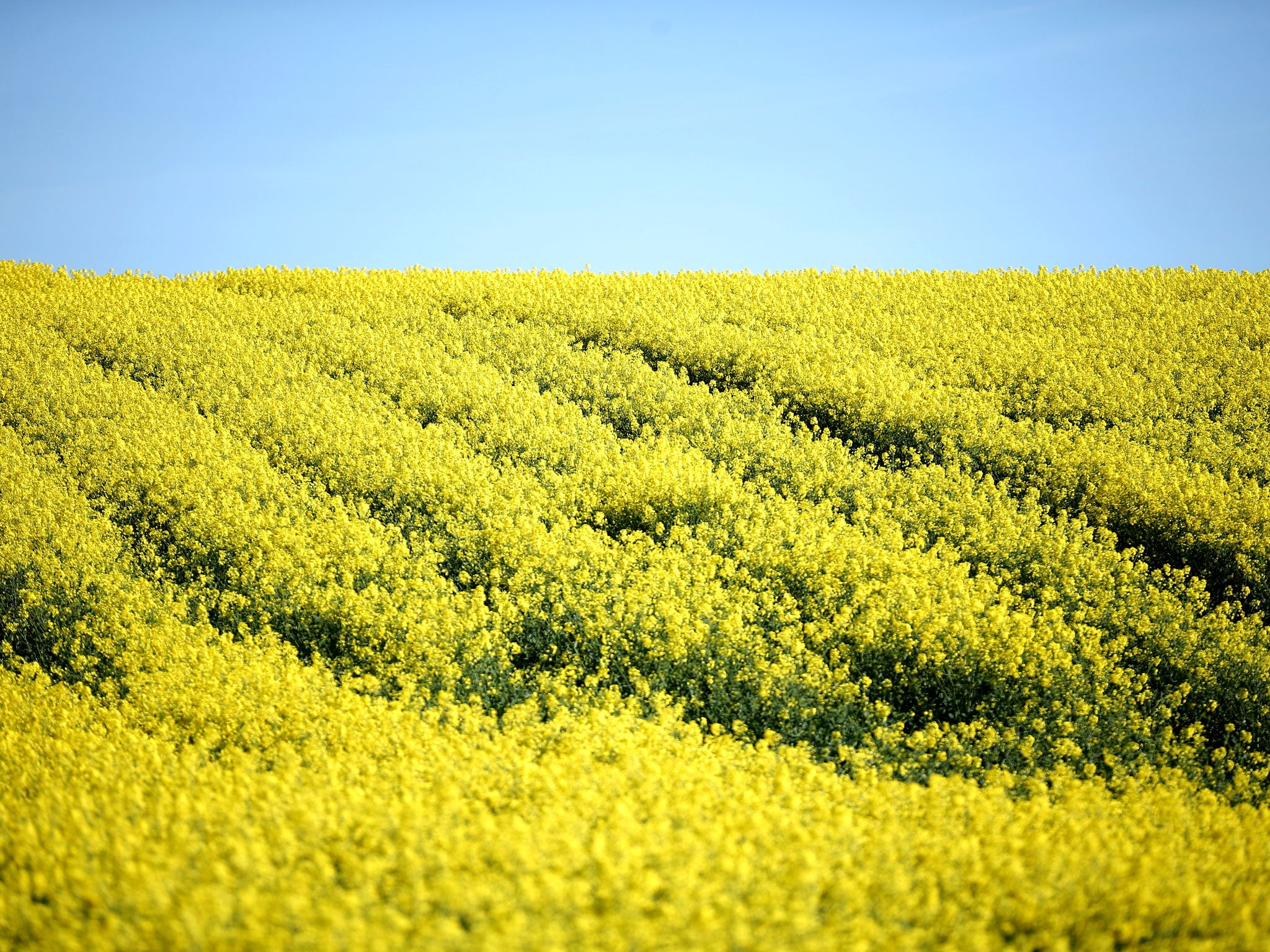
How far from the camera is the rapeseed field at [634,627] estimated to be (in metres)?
4.14

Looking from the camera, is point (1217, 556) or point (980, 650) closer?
point (980, 650)

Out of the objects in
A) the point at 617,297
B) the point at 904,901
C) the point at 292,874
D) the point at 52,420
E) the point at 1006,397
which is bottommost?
the point at 292,874

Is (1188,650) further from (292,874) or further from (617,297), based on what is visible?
(617,297)

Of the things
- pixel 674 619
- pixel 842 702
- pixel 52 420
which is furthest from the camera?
pixel 52 420

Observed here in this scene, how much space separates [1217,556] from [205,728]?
12.1 m

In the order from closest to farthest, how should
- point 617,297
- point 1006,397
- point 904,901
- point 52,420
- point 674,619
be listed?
point 904,901, point 674,619, point 52,420, point 1006,397, point 617,297

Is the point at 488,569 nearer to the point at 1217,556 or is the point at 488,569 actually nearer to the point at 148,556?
the point at 148,556

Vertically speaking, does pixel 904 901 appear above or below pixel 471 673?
below

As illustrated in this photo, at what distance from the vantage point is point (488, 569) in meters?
9.99

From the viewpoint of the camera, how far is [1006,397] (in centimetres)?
1546

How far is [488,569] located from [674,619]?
2739 mm

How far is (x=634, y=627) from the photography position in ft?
28.3

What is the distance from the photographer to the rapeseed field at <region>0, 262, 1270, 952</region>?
13.6 ft

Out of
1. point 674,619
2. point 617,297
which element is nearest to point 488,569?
point 674,619
